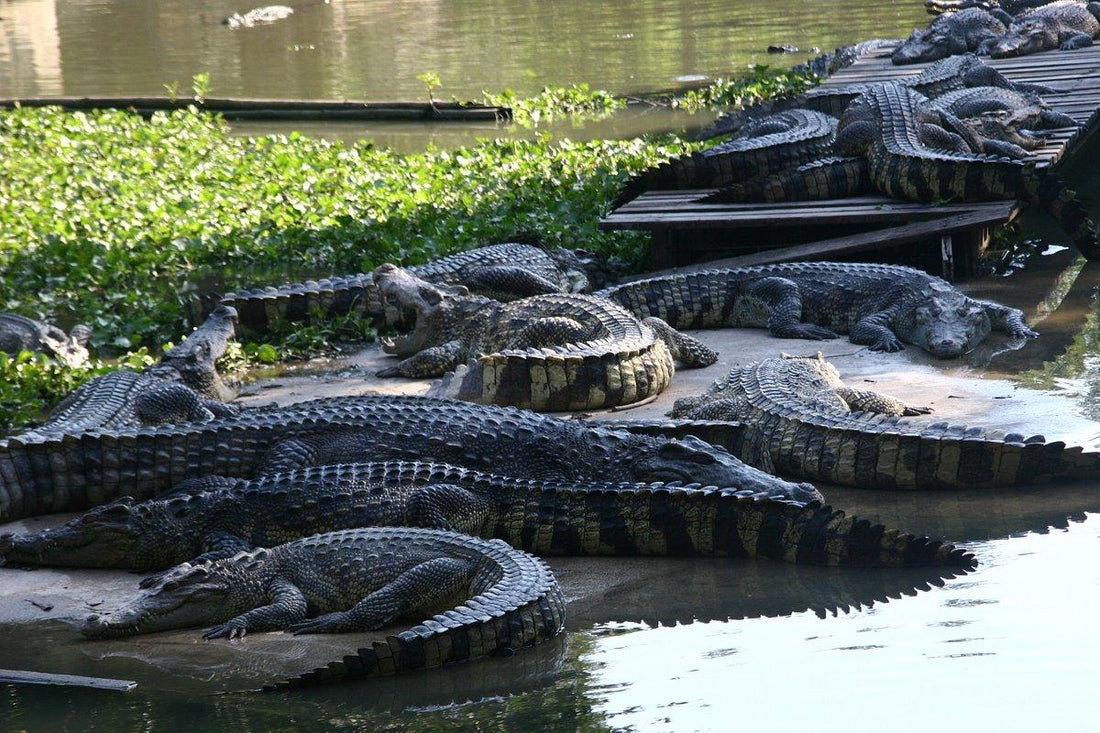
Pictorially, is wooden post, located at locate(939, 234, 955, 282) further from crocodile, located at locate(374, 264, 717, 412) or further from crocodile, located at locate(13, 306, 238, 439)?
crocodile, located at locate(13, 306, 238, 439)

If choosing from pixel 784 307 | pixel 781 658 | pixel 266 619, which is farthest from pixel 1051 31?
pixel 266 619

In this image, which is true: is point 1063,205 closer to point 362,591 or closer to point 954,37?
point 362,591

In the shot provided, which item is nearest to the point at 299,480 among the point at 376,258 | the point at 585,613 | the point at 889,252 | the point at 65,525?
the point at 65,525

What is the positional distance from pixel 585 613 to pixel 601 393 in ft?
7.21

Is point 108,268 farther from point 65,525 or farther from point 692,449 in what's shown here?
point 692,449

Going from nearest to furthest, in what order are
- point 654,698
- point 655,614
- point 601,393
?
point 654,698
point 655,614
point 601,393

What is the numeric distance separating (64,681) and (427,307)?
12.7ft

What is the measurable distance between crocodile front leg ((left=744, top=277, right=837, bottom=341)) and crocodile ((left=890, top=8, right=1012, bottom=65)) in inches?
323

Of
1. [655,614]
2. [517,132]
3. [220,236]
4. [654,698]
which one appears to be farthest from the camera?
[517,132]

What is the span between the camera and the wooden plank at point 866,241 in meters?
8.52

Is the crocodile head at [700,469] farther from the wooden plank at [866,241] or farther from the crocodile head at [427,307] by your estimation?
the wooden plank at [866,241]

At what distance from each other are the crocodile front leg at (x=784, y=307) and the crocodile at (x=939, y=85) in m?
4.68

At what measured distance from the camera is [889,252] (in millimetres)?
9031

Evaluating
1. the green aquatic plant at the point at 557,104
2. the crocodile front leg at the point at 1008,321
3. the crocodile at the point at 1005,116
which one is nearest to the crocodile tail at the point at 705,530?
the crocodile front leg at the point at 1008,321
